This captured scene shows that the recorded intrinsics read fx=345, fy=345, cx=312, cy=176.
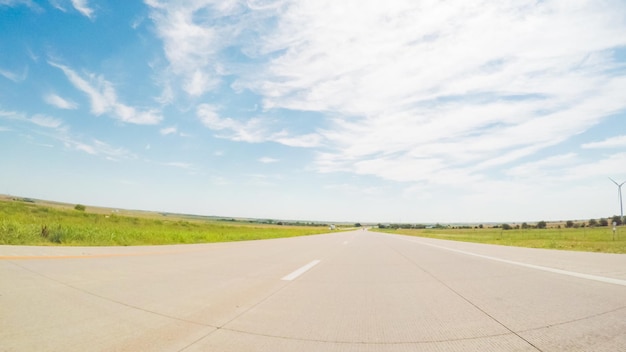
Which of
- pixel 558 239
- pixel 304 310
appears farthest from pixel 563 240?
pixel 304 310

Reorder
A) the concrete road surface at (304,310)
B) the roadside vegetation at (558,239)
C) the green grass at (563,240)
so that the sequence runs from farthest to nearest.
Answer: the roadside vegetation at (558,239)
the green grass at (563,240)
the concrete road surface at (304,310)

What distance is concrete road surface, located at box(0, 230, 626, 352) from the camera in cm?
339

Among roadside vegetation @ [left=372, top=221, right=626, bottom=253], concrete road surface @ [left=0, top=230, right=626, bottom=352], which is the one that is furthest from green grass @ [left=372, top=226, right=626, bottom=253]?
concrete road surface @ [left=0, top=230, right=626, bottom=352]

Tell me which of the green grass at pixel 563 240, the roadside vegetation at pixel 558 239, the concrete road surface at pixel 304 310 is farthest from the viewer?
the roadside vegetation at pixel 558 239

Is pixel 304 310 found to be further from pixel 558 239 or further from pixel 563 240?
pixel 558 239

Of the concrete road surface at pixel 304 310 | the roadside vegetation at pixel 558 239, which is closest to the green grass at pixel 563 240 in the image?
the roadside vegetation at pixel 558 239

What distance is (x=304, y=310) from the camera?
4781 millimetres

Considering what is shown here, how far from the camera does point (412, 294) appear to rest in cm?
595

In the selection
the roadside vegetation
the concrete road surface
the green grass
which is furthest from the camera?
the roadside vegetation

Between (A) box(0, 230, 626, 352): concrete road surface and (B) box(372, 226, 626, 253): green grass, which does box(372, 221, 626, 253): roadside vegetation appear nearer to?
(B) box(372, 226, 626, 253): green grass

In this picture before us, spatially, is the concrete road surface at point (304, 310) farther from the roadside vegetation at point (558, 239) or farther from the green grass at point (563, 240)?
the roadside vegetation at point (558, 239)

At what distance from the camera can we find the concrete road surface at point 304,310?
11.1 ft

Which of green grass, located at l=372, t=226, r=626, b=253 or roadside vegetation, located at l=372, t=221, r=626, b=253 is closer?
green grass, located at l=372, t=226, r=626, b=253

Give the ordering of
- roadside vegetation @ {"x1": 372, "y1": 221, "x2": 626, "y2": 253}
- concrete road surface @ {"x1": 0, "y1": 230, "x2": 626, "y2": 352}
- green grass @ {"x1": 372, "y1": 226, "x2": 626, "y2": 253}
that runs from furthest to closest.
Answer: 1. roadside vegetation @ {"x1": 372, "y1": 221, "x2": 626, "y2": 253}
2. green grass @ {"x1": 372, "y1": 226, "x2": 626, "y2": 253}
3. concrete road surface @ {"x1": 0, "y1": 230, "x2": 626, "y2": 352}
